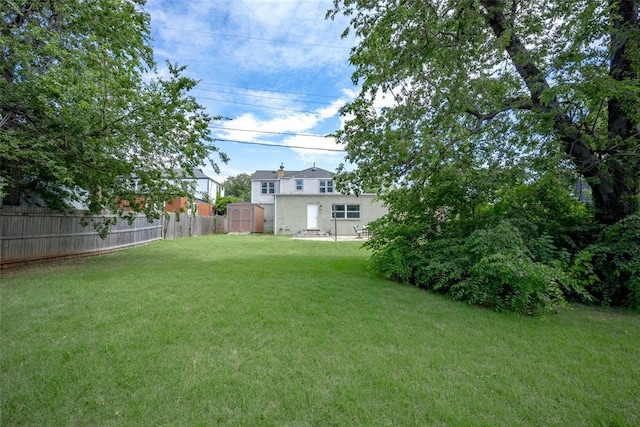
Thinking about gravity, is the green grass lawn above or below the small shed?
below

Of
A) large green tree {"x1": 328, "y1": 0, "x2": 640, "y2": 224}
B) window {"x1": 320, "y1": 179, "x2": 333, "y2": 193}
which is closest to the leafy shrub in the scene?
large green tree {"x1": 328, "y1": 0, "x2": 640, "y2": 224}

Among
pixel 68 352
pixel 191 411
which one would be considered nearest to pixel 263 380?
pixel 191 411

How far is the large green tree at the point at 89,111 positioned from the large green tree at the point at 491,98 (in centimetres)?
429

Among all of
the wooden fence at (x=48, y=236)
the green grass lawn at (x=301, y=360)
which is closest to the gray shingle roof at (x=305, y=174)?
the wooden fence at (x=48, y=236)

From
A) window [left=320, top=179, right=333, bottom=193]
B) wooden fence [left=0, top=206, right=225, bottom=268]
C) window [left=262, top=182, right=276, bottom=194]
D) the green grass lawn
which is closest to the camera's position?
the green grass lawn

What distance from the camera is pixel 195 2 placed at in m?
9.46

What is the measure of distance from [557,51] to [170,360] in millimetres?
7242

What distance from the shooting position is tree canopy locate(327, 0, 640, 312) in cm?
445

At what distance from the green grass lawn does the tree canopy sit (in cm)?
77

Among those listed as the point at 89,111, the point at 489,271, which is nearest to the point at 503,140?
the point at 489,271

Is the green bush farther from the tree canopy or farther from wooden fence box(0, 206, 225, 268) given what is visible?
wooden fence box(0, 206, 225, 268)

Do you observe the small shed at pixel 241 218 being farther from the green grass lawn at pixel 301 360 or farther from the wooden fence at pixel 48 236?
the green grass lawn at pixel 301 360

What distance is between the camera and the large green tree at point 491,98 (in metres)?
4.63

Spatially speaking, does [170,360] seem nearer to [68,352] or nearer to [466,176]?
[68,352]
